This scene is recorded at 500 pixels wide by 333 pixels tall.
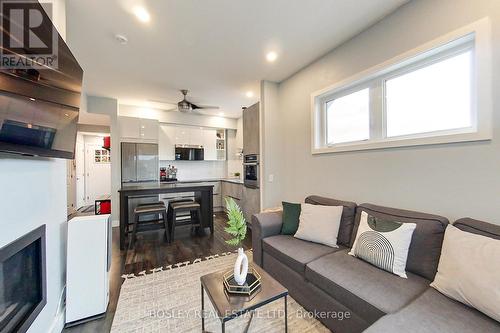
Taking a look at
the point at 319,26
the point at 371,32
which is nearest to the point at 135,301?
the point at 319,26

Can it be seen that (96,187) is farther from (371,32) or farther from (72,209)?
(371,32)

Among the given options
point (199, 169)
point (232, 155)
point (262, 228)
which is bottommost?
point (262, 228)

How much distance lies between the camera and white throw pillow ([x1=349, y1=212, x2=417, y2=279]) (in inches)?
61.1

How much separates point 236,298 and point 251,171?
277 centimetres

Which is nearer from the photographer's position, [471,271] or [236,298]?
[471,271]

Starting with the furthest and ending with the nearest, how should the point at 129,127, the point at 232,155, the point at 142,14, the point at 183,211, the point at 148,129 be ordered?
the point at 232,155 → the point at 148,129 → the point at 129,127 → the point at 183,211 → the point at 142,14

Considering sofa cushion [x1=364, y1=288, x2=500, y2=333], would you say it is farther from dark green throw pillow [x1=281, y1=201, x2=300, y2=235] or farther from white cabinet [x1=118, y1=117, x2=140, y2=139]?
white cabinet [x1=118, y1=117, x2=140, y2=139]

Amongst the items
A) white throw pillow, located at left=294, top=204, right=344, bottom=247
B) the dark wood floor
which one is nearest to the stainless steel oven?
the dark wood floor

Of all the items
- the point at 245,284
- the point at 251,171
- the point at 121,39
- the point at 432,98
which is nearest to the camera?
the point at 245,284

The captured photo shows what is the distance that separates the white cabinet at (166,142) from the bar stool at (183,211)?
2032 millimetres

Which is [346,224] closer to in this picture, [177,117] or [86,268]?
[86,268]

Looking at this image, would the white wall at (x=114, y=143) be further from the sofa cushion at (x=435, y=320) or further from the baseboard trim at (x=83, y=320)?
the sofa cushion at (x=435, y=320)

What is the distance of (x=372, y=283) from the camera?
142cm

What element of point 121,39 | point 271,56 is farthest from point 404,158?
point 121,39
